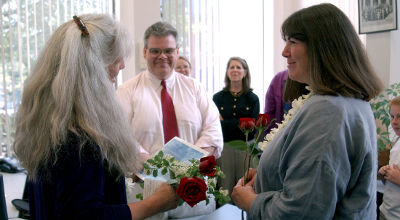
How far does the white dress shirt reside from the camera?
6.45 ft

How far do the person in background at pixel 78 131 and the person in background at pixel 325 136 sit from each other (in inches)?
15.4

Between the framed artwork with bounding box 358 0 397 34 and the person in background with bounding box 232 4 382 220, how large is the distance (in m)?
2.84

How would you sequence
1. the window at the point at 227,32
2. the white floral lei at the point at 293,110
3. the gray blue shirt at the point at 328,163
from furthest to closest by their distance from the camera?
the window at the point at 227,32, the white floral lei at the point at 293,110, the gray blue shirt at the point at 328,163

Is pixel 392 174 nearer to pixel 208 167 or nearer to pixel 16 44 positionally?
pixel 208 167

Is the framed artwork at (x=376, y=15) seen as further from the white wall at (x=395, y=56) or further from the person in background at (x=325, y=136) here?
the person in background at (x=325, y=136)

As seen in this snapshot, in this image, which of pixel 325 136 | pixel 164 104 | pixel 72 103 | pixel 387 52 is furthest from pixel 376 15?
pixel 72 103

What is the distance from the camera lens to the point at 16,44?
308 centimetres

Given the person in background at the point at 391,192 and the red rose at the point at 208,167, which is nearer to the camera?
the red rose at the point at 208,167

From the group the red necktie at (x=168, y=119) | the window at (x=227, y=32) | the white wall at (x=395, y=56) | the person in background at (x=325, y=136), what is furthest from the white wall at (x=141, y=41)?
the person in background at (x=325, y=136)

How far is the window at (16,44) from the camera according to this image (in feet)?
9.96

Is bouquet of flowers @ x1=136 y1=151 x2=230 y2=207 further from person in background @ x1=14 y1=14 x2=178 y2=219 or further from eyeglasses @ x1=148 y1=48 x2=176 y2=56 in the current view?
eyeglasses @ x1=148 y1=48 x2=176 y2=56

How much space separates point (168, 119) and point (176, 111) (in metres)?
0.07

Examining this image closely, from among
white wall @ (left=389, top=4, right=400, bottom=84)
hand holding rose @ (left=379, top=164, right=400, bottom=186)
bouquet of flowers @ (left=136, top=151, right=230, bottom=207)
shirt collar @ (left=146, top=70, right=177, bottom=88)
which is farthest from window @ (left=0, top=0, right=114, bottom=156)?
white wall @ (left=389, top=4, right=400, bottom=84)

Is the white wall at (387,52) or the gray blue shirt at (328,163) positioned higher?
the white wall at (387,52)
